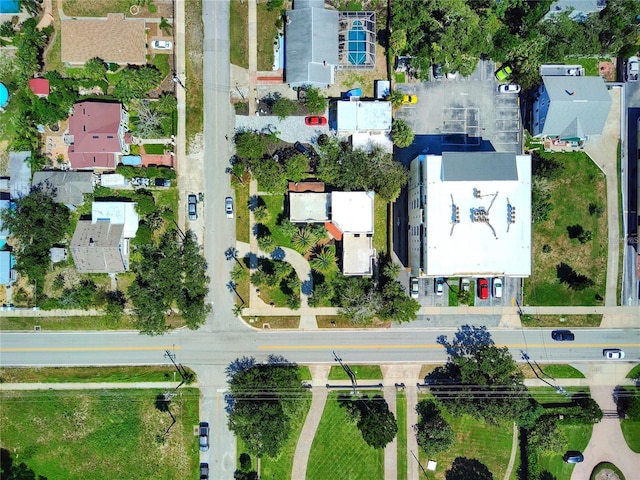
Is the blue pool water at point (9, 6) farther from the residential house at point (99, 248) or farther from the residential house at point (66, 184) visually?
the residential house at point (99, 248)

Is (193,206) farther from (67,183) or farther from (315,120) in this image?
(315,120)

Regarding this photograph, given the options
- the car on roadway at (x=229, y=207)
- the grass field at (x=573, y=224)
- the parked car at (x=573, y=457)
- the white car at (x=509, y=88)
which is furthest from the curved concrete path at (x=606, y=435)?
the car on roadway at (x=229, y=207)

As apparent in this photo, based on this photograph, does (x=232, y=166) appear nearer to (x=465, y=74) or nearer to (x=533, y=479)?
(x=465, y=74)

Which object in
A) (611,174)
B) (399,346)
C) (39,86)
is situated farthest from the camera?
(611,174)

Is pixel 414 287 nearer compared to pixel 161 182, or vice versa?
pixel 161 182

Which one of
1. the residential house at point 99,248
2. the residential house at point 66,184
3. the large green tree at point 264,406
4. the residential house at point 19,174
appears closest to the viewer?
the large green tree at point 264,406

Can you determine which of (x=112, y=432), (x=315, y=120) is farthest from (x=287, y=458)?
(x=315, y=120)

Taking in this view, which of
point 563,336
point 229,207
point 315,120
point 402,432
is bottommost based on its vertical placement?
point 402,432
